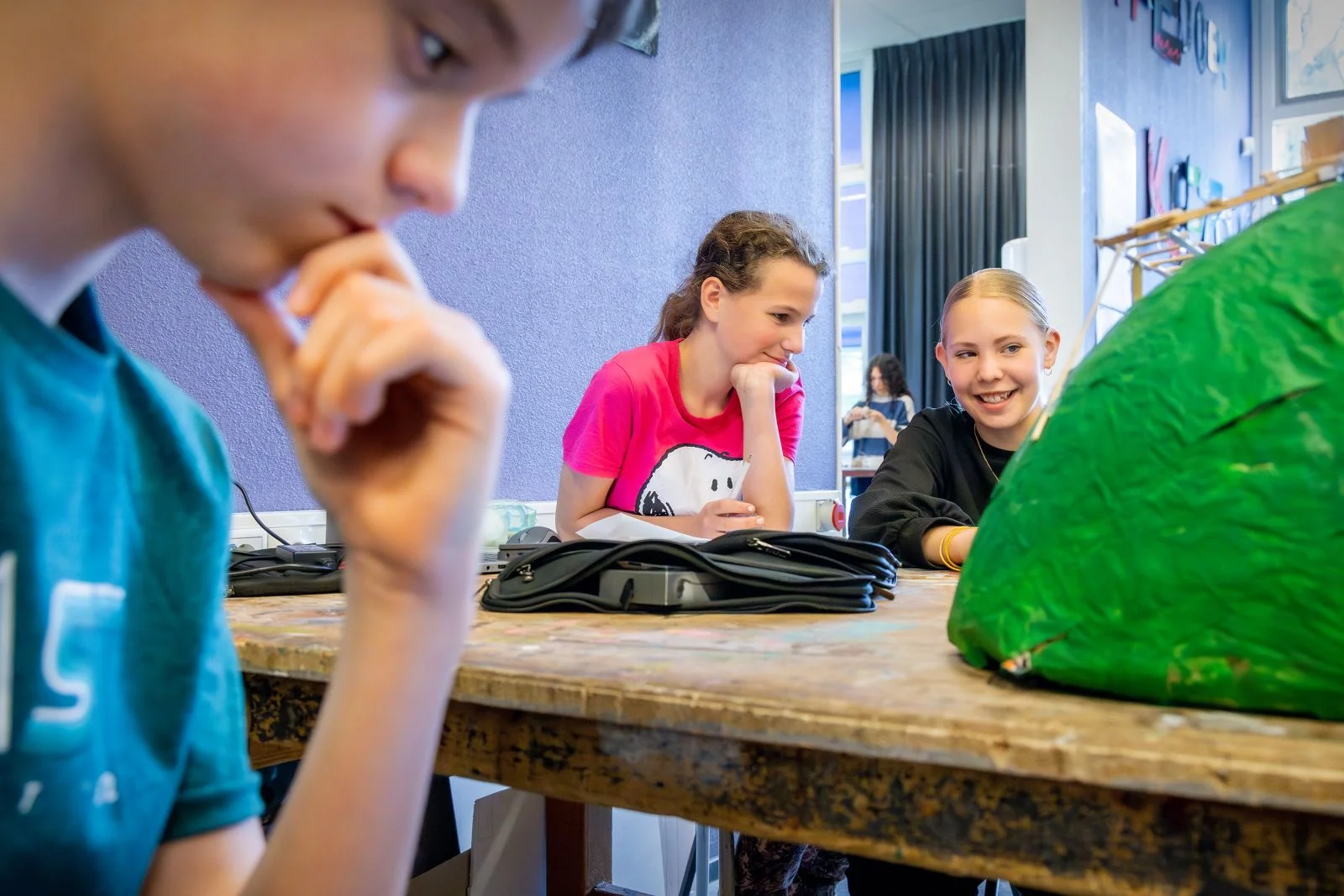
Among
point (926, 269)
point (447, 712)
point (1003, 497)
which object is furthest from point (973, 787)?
point (926, 269)

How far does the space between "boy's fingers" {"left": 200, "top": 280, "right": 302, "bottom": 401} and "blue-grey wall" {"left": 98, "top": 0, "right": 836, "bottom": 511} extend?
1.30 meters

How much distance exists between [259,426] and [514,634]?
113cm

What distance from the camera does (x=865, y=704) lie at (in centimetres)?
53

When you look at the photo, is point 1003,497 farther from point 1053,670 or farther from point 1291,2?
point 1291,2

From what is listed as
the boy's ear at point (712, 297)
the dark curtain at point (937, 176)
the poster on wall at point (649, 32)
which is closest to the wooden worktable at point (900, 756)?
the boy's ear at point (712, 297)

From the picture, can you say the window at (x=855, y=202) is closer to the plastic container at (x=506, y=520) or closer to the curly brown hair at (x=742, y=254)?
the curly brown hair at (x=742, y=254)

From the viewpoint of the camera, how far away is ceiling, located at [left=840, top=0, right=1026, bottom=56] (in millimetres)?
6180

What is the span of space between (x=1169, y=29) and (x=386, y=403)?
6128mm

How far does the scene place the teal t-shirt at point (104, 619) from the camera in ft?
1.39

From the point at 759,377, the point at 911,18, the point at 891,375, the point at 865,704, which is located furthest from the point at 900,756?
the point at 911,18

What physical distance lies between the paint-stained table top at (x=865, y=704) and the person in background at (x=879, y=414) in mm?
4548

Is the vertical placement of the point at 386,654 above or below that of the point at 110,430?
below

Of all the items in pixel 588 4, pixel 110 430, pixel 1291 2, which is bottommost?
pixel 110 430

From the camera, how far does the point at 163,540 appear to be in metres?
0.51
